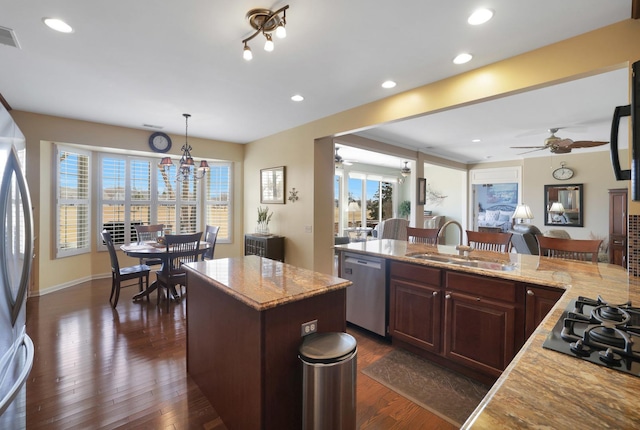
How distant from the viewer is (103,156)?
17.3ft

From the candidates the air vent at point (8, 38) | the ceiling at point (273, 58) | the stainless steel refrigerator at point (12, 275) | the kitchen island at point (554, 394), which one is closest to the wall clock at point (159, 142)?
the ceiling at point (273, 58)

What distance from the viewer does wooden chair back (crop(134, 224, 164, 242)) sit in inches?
190

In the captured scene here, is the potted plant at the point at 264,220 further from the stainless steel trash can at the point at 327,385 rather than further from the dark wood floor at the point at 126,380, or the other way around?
the stainless steel trash can at the point at 327,385

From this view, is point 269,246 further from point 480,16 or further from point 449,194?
point 449,194

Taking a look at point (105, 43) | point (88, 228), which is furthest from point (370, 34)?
point (88, 228)

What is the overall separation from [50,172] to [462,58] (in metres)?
5.95

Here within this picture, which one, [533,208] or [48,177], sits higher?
[48,177]

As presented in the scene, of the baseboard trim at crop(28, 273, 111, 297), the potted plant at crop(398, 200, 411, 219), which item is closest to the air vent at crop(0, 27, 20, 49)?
the baseboard trim at crop(28, 273, 111, 297)

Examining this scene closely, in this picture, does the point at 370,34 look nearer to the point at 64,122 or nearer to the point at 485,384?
the point at 485,384

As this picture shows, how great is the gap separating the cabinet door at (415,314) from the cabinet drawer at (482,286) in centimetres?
17

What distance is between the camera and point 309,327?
165cm

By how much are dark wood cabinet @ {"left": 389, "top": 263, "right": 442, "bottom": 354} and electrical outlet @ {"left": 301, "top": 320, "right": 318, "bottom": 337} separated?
128cm

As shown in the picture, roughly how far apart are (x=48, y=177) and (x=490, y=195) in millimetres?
9917

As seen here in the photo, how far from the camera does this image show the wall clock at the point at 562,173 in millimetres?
6812
